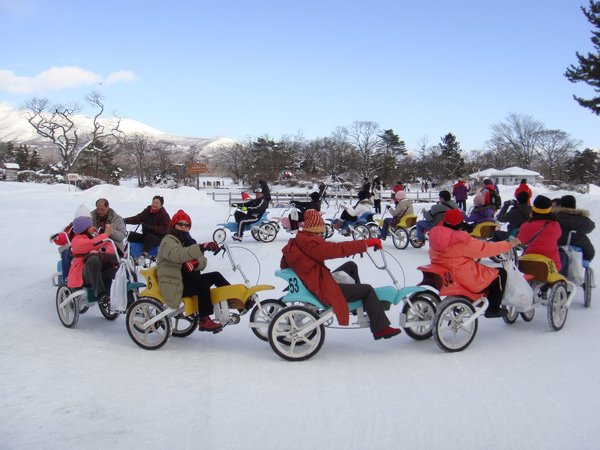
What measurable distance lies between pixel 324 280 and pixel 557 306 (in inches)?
110

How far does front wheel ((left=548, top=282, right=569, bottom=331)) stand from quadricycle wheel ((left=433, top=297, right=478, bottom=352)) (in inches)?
43.1

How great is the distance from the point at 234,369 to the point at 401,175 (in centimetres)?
7093

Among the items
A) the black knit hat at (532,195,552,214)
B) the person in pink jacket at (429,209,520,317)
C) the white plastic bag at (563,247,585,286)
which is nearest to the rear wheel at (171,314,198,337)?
the person in pink jacket at (429,209,520,317)

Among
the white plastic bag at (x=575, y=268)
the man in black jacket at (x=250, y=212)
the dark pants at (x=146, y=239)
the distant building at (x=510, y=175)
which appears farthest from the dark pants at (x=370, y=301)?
the distant building at (x=510, y=175)

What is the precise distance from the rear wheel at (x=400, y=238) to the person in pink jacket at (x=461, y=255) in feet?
26.2

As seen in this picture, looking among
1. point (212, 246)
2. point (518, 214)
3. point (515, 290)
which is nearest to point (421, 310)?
point (515, 290)

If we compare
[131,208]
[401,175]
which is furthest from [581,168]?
[131,208]

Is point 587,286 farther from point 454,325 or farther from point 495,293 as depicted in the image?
point 454,325

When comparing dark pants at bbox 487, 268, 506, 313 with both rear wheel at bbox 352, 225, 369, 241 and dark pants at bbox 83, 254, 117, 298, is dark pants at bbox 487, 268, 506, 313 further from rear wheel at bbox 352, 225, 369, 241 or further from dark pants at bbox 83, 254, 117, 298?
rear wheel at bbox 352, 225, 369, 241

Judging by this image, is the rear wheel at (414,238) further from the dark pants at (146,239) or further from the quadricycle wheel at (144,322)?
the quadricycle wheel at (144,322)

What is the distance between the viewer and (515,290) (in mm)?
5762

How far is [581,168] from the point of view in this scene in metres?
68.2

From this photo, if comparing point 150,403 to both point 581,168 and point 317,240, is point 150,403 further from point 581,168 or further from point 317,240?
point 581,168

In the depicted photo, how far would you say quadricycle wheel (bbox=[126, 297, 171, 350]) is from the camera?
562 cm
